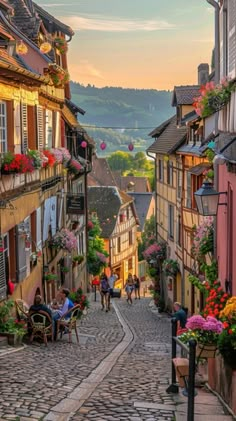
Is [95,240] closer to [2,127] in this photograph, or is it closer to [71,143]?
[71,143]

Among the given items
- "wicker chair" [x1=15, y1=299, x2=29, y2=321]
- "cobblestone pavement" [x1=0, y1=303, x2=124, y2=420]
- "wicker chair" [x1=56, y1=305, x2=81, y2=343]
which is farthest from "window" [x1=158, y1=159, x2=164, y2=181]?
"wicker chair" [x1=15, y1=299, x2=29, y2=321]

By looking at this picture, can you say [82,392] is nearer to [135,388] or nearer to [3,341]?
[135,388]

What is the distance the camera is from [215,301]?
37.4 feet

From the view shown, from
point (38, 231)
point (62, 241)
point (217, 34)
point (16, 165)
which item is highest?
point (217, 34)

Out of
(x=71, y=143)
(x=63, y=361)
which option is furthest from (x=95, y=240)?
(x=63, y=361)

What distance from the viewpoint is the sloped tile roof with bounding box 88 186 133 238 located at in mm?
61594

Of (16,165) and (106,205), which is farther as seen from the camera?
(106,205)

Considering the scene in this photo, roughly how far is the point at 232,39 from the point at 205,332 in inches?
170

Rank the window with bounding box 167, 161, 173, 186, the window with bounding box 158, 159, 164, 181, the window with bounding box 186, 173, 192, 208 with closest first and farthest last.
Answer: the window with bounding box 186, 173, 192, 208, the window with bounding box 167, 161, 173, 186, the window with bounding box 158, 159, 164, 181

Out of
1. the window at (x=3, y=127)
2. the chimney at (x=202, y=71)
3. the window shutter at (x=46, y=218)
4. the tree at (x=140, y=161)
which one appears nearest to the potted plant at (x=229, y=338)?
the window at (x=3, y=127)

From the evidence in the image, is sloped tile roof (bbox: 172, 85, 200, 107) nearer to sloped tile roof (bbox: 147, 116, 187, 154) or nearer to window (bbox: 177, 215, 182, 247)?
sloped tile roof (bbox: 147, 116, 187, 154)

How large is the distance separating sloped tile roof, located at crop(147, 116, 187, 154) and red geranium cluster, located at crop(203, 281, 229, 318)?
17.0 metres

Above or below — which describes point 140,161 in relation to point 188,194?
above

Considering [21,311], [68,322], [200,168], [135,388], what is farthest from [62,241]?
[135,388]
